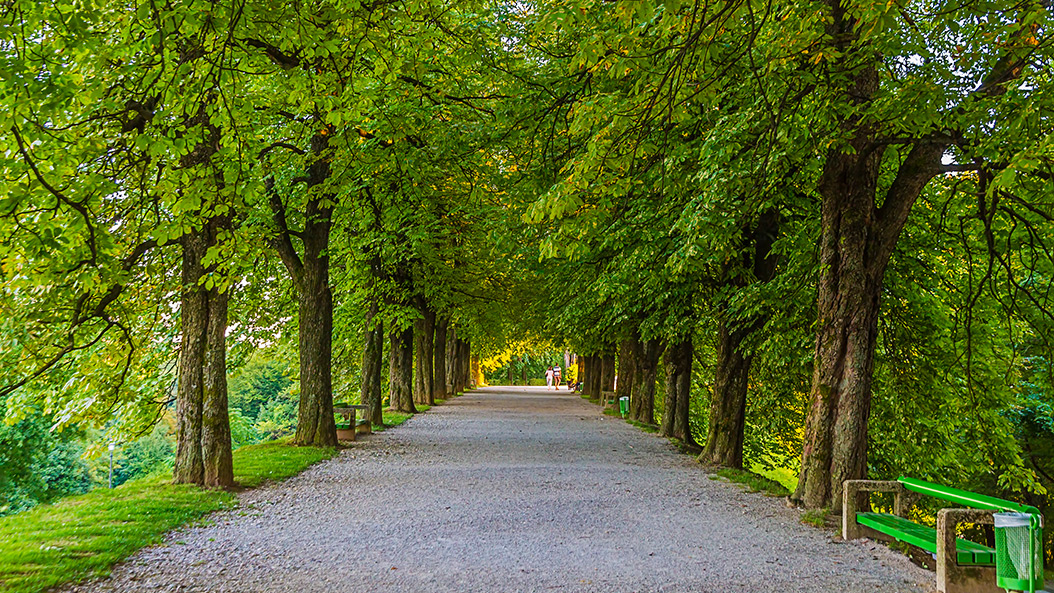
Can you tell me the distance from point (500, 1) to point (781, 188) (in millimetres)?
5189

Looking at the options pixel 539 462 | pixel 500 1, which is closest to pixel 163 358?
pixel 539 462

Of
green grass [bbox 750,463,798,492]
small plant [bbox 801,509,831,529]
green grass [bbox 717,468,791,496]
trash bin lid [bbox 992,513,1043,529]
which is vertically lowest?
green grass [bbox 750,463,798,492]

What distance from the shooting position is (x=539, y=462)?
52.0 ft

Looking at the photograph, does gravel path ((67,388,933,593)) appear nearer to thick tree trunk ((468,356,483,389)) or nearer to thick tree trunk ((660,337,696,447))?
thick tree trunk ((660,337,696,447))

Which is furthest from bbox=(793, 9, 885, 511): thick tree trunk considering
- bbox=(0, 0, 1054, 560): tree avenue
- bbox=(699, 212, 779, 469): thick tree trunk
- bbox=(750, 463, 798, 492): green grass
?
bbox=(750, 463, 798, 492): green grass

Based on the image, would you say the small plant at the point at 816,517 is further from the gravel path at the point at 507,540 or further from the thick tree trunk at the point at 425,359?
the thick tree trunk at the point at 425,359

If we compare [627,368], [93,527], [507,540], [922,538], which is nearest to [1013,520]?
[922,538]

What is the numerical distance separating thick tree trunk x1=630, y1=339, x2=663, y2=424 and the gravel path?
33.1 feet

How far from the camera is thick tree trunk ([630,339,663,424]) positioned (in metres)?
25.1

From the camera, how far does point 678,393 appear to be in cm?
2136

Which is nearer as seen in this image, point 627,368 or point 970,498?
point 970,498

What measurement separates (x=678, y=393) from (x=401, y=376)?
37.0ft

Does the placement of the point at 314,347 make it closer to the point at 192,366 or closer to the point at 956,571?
the point at 192,366

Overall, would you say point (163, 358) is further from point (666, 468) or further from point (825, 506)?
point (825, 506)
